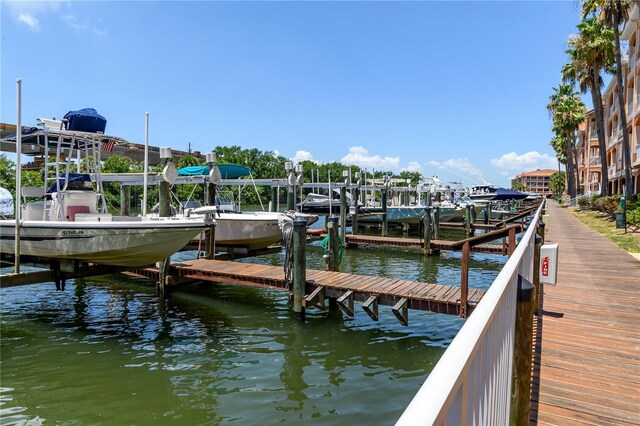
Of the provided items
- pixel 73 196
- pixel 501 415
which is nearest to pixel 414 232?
pixel 73 196

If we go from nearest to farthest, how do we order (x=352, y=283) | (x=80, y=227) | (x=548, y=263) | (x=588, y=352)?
1. (x=588, y=352)
2. (x=548, y=263)
3. (x=352, y=283)
4. (x=80, y=227)

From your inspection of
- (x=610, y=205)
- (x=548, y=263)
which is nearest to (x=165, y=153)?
(x=548, y=263)

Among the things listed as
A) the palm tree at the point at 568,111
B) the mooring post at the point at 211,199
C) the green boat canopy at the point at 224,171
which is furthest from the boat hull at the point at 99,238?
the palm tree at the point at 568,111

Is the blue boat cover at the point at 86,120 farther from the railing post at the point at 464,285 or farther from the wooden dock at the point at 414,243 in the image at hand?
the wooden dock at the point at 414,243

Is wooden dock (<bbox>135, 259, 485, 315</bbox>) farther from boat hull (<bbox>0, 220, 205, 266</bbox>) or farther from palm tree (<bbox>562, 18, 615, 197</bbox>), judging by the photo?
palm tree (<bbox>562, 18, 615, 197</bbox>)

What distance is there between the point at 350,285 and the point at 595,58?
33.3 meters

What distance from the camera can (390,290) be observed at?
29.7ft

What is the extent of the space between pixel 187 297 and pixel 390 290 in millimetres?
6143

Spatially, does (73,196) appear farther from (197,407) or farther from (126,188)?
(126,188)

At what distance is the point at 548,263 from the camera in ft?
21.9

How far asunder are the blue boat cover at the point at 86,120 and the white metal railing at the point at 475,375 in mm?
10937

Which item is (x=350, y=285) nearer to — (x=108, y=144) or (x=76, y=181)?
(x=76, y=181)

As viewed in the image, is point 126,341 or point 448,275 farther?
point 448,275

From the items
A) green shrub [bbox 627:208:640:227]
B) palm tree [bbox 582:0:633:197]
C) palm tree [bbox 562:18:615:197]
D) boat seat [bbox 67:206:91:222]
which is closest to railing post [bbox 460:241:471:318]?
boat seat [bbox 67:206:91:222]
